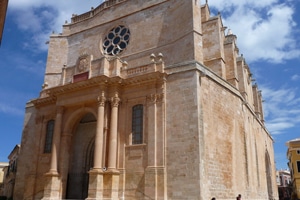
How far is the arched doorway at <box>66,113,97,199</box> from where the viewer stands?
58.9 feet

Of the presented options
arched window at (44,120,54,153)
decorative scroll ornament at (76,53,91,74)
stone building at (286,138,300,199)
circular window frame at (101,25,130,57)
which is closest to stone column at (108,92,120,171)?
decorative scroll ornament at (76,53,91,74)

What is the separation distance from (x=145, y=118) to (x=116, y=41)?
7.79 meters

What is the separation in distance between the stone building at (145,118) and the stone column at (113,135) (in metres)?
0.05

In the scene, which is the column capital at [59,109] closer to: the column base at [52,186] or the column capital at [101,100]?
the column capital at [101,100]

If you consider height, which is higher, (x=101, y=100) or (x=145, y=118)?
(x=101, y=100)

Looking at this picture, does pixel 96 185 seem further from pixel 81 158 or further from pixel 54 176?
pixel 81 158

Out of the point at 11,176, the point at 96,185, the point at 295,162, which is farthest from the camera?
the point at 295,162

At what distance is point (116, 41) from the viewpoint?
2142cm

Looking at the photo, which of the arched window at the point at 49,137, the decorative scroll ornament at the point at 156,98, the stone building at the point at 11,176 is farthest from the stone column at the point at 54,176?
the stone building at the point at 11,176

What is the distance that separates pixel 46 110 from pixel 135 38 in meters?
7.16

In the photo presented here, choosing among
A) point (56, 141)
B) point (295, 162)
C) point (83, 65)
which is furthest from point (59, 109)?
point (295, 162)

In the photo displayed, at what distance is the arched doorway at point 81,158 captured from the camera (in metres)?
17.9

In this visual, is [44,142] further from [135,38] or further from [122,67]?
[135,38]

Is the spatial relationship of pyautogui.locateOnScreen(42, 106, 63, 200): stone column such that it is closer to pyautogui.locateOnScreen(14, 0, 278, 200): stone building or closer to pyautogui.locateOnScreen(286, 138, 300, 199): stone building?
pyautogui.locateOnScreen(14, 0, 278, 200): stone building
